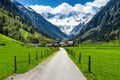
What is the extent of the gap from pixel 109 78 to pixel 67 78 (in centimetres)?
536

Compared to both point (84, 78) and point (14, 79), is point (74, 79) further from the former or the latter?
point (14, 79)

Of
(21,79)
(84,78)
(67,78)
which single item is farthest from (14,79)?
(84,78)

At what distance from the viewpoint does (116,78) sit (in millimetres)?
30750

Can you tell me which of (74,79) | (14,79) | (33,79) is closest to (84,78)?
(74,79)

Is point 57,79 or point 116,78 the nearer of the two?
point 57,79

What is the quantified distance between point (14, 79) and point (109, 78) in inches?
449

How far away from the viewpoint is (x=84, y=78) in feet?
97.5

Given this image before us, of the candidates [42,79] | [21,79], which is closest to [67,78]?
[42,79]

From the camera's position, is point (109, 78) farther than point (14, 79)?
Yes

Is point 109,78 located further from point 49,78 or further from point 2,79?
point 2,79

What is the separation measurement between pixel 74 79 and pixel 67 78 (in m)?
1.10

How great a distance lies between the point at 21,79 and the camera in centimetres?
2883

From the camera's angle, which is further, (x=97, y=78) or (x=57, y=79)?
(x=97, y=78)

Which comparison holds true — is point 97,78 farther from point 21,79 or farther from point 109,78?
point 21,79
